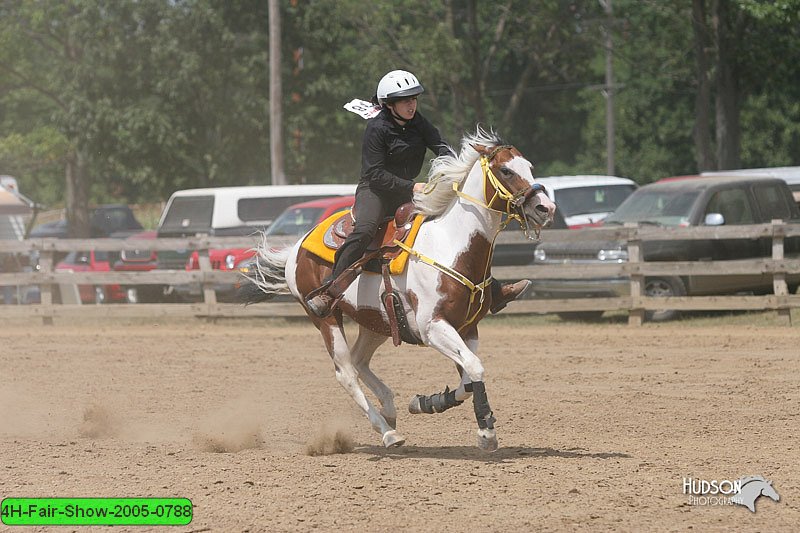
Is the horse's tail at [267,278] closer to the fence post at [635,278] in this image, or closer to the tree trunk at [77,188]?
the fence post at [635,278]

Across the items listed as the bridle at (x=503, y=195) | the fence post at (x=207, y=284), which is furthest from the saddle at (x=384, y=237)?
the fence post at (x=207, y=284)

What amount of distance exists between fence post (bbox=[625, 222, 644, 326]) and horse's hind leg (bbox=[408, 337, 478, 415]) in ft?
30.1

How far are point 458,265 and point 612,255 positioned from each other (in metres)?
10.4

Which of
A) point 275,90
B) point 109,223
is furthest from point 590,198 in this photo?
point 109,223

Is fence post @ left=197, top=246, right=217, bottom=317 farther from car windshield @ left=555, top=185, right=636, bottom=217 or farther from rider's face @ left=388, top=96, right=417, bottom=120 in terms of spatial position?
rider's face @ left=388, top=96, right=417, bottom=120

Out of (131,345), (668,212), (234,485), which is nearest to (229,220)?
(131,345)

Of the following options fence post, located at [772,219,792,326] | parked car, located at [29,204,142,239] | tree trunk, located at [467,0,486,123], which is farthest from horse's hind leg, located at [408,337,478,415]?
parked car, located at [29,204,142,239]

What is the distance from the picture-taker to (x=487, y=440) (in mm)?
8055

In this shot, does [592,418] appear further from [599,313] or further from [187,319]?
[187,319]

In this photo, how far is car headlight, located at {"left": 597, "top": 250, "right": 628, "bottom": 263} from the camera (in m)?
18.4

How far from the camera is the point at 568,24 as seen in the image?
39.4 meters

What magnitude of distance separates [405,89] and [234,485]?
2.97m

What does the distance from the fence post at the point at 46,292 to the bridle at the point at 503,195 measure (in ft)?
41.7

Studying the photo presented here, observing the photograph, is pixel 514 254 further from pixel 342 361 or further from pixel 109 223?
pixel 109 223
